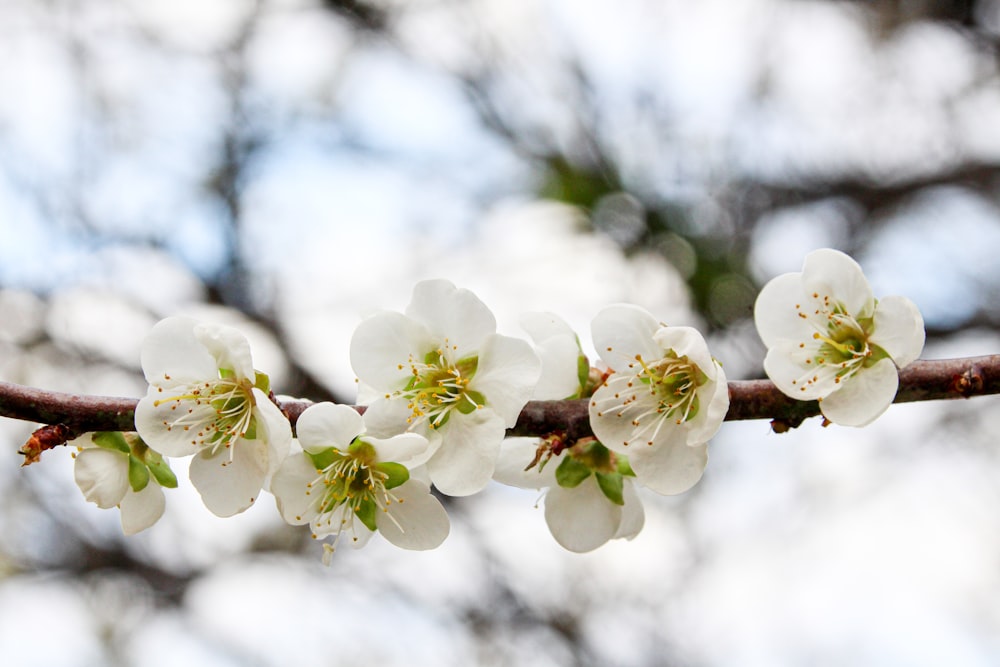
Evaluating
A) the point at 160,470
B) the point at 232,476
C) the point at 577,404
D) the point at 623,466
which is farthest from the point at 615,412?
the point at 160,470

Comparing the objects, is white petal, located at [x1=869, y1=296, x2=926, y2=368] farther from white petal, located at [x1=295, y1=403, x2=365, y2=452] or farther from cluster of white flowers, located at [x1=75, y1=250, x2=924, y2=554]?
white petal, located at [x1=295, y1=403, x2=365, y2=452]

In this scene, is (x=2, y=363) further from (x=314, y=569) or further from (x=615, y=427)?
(x=615, y=427)

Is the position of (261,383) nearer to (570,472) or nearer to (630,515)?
(570,472)

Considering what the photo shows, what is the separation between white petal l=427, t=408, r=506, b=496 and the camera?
104 centimetres

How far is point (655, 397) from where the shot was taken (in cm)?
112

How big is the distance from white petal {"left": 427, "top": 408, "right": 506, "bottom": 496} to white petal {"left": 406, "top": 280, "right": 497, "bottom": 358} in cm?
11

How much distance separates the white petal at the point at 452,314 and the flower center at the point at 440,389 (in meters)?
0.01

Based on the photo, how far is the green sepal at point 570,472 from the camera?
122 cm

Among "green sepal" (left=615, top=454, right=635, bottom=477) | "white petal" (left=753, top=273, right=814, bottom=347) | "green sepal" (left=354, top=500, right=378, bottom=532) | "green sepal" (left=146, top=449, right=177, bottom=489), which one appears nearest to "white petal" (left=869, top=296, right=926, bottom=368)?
"white petal" (left=753, top=273, right=814, bottom=347)

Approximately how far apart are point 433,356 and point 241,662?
3.83 metres

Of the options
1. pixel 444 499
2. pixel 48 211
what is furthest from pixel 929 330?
pixel 48 211

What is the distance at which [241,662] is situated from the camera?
441 cm

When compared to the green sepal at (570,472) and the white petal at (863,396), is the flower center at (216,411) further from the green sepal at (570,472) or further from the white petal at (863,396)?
the white petal at (863,396)

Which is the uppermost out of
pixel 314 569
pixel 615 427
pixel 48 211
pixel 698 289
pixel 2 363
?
pixel 615 427
